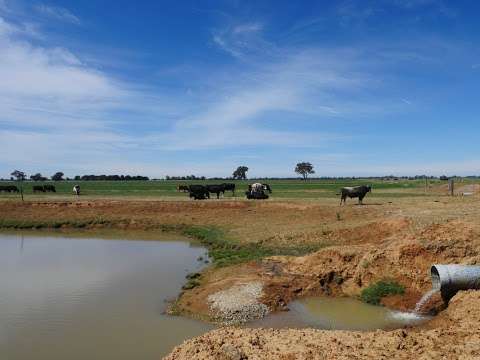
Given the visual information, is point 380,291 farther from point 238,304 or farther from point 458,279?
point 238,304

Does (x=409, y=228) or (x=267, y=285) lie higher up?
(x=409, y=228)

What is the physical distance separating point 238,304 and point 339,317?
297 cm

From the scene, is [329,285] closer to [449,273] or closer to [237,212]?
[449,273]

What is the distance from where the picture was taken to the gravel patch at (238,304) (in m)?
12.6

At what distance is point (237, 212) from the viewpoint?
110ft

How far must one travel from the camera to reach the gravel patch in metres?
12.6

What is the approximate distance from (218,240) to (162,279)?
806 centimetres

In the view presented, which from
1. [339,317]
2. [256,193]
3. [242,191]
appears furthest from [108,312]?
[242,191]

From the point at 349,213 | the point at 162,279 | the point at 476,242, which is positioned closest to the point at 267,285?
the point at 162,279

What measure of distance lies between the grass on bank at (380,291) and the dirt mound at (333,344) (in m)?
3.56

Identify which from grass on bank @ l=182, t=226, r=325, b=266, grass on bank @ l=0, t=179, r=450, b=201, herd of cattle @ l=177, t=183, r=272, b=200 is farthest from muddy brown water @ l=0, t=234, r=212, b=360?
grass on bank @ l=0, t=179, r=450, b=201

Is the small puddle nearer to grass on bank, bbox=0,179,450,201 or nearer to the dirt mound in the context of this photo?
the dirt mound

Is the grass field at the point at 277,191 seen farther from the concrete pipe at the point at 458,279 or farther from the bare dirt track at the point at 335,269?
the concrete pipe at the point at 458,279

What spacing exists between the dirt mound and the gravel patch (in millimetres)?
2524
